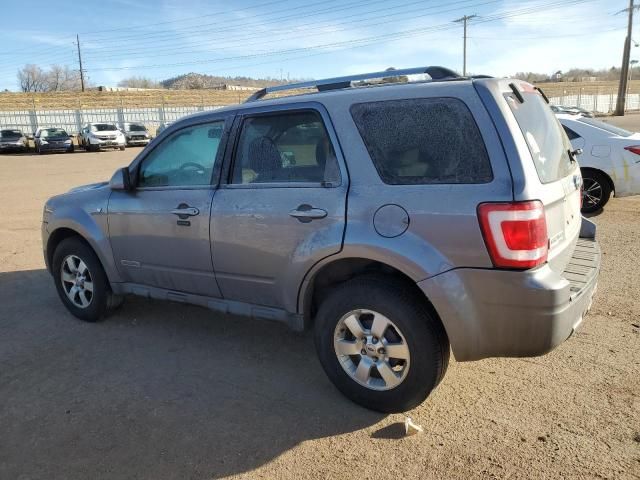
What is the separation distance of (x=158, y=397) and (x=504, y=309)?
2197 mm

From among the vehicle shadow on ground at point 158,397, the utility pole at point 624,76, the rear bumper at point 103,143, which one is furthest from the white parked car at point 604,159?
the utility pole at point 624,76

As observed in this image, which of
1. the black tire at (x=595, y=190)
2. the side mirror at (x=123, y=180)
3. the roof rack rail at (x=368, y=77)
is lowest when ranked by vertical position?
the black tire at (x=595, y=190)

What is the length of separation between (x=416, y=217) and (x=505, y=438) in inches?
50.2

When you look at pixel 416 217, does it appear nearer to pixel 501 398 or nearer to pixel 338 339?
pixel 338 339

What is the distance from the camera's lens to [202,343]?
4270mm

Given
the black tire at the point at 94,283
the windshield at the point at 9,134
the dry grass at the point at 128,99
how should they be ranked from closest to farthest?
the black tire at the point at 94,283 < the windshield at the point at 9,134 < the dry grass at the point at 128,99

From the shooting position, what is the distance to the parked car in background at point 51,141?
30.3 m

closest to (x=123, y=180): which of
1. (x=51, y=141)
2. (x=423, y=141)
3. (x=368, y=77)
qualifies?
(x=368, y=77)

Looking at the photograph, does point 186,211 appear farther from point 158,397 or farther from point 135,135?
point 135,135

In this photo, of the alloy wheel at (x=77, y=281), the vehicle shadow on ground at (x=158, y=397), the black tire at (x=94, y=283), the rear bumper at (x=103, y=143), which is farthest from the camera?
the rear bumper at (x=103, y=143)

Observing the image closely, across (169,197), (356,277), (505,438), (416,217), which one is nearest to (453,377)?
(505,438)

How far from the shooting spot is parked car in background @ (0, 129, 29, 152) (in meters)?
31.0

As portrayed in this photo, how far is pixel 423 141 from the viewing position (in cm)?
290

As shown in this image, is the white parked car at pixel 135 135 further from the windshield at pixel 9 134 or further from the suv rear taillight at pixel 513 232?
the suv rear taillight at pixel 513 232
